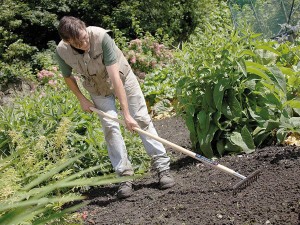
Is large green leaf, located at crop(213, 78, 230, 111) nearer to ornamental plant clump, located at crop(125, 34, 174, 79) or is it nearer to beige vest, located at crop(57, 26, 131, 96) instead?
beige vest, located at crop(57, 26, 131, 96)

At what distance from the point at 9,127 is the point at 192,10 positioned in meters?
10.7

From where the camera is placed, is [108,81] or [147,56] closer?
[108,81]

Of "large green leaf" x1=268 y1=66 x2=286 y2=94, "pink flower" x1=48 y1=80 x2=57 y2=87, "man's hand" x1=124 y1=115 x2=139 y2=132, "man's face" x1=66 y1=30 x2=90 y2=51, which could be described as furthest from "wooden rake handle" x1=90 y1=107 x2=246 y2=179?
"pink flower" x1=48 y1=80 x2=57 y2=87

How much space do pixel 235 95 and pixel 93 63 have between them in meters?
1.22

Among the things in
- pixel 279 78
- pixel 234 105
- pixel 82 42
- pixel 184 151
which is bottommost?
pixel 184 151

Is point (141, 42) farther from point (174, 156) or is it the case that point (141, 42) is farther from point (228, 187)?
point (228, 187)

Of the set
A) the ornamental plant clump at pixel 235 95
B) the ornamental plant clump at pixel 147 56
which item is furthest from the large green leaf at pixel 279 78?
the ornamental plant clump at pixel 147 56

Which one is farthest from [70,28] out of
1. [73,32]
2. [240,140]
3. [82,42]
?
[240,140]

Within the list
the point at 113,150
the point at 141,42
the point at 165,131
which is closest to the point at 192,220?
the point at 113,150

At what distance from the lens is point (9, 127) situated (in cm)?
493

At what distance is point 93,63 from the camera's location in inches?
159

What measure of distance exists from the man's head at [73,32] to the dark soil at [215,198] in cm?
124

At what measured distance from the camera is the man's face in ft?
12.4

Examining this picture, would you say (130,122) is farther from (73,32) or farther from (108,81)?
(73,32)
